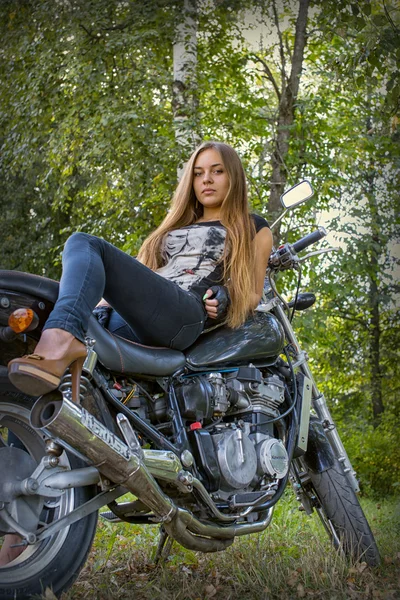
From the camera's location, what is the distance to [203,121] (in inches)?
392

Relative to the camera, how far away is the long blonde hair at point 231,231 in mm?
3467

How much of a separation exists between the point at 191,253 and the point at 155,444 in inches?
41.5

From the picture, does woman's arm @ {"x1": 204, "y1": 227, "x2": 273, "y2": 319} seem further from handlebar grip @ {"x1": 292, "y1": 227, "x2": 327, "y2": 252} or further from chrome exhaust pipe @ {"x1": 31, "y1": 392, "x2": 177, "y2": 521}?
chrome exhaust pipe @ {"x1": 31, "y1": 392, "x2": 177, "y2": 521}

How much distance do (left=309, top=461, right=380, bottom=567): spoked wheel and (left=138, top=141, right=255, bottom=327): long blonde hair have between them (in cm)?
114

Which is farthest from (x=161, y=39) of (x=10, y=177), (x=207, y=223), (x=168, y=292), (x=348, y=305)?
(x=168, y=292)

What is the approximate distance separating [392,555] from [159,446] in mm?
1922

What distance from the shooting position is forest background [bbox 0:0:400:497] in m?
9.45

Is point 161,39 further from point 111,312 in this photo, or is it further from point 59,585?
point 59,585

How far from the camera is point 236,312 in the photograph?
344 cm

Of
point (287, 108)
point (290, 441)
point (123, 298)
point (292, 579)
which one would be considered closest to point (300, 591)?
point (292, 579)

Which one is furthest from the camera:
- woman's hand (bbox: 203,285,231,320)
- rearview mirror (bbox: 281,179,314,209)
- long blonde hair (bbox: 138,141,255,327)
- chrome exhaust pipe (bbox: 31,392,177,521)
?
rearview mirror (bbox: 281,179,314,209)

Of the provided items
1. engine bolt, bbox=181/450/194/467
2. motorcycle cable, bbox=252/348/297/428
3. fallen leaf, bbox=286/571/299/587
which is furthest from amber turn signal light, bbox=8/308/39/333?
fallen leaf, bbox=286/571/299/587

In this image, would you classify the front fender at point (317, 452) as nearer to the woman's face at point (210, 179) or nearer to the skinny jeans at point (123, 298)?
the skinny jeans at point (123, 298)

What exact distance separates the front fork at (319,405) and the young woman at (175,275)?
452mm
